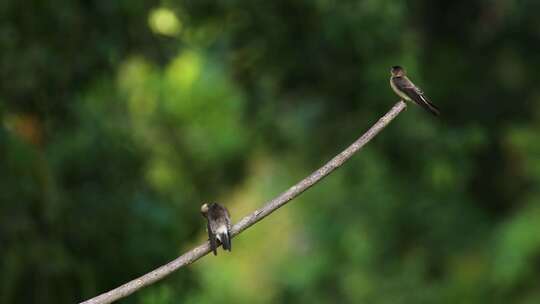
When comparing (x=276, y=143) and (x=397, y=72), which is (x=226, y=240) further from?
(x=276, y=143)

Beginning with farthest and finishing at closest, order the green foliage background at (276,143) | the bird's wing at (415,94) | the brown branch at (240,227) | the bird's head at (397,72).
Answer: the green foliage background at (276,143), the bird's head at (397,72), the bird's wing at (415,94), the brown branch at (240,227)

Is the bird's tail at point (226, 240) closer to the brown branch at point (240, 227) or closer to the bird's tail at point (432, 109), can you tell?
the brown branch at point (240, 227)

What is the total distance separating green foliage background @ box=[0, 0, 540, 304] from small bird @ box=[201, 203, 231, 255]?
1354mm

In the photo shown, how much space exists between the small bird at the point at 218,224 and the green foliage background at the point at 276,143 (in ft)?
4.44

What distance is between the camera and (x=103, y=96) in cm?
1137

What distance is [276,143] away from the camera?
468 inches

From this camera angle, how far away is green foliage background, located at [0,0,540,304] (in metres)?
9.15

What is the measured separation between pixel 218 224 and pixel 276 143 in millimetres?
6007

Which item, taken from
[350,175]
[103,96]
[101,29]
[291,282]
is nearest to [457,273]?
[291,282]

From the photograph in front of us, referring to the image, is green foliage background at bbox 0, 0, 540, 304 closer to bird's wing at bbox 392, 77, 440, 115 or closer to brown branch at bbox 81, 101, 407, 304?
bird's wing at bbox 392, 77, 440, 115

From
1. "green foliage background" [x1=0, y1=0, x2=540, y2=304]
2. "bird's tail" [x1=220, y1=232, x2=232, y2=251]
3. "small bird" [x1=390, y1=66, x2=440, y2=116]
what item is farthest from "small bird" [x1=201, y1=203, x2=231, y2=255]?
"green foliage background" [x1=0, y1=0, x2=540, y2=304]

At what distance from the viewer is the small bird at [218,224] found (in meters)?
5.61

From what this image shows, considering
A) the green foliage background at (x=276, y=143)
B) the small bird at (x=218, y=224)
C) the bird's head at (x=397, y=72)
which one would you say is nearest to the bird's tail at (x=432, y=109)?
the bird's head at (x=397, y=72)

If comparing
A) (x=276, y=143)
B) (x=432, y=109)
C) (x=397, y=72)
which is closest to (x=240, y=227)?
(x=432, y=109)
